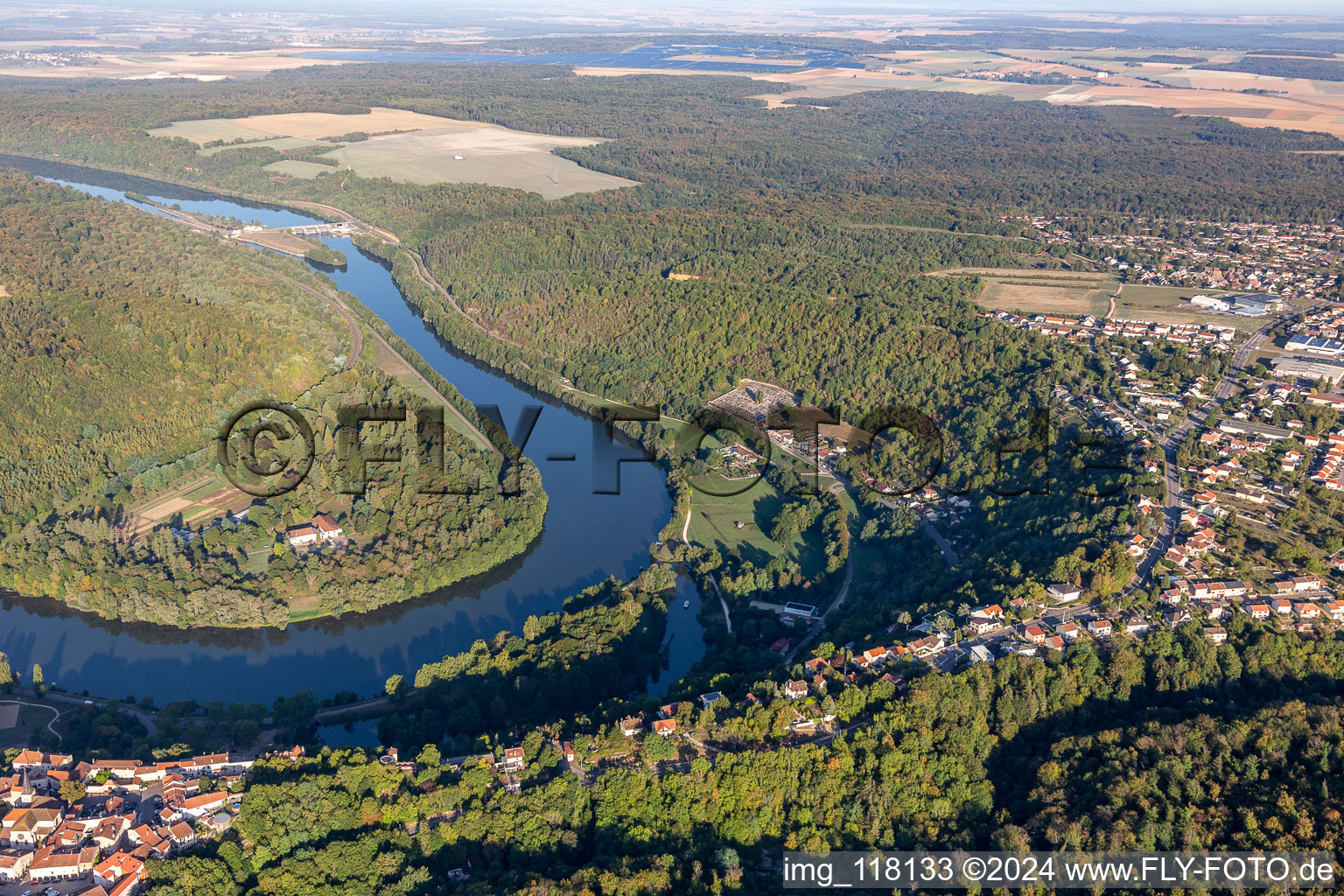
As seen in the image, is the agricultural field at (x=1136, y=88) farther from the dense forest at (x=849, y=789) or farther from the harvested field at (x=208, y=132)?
the dense forest at (x=849, y=789)

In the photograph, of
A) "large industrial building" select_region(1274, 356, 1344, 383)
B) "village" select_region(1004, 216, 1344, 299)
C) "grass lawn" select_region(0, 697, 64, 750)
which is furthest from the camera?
"village" select_region(1004, 216, 1344, 299)

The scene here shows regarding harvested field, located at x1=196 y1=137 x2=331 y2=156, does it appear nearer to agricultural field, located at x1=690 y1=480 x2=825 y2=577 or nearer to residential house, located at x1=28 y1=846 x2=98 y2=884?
agricultural field, located at x1=690 y1=480 x2=825 y2=577

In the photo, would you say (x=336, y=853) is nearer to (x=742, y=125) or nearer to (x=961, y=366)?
(x=961, y=366)

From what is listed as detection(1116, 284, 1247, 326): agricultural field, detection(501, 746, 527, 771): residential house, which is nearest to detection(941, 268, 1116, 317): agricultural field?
detection(1116, 284, 1247, 326): agricultural field

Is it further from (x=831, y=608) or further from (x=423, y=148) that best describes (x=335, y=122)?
(x=831, y=608)

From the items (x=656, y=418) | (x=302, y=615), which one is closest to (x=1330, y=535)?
(x=656, y=418)

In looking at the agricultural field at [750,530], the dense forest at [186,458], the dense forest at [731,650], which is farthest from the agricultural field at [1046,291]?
the dense forest at [186,458]
